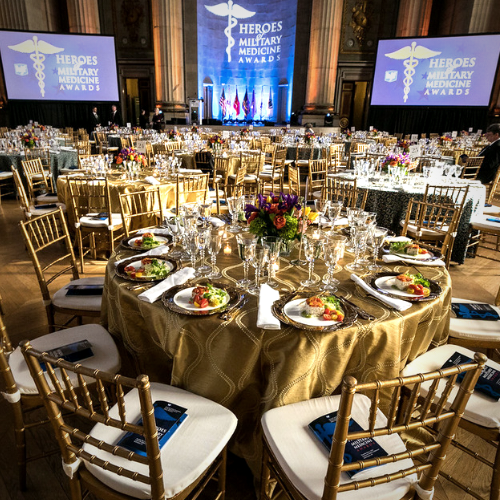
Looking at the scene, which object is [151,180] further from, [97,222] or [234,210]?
[234,210]

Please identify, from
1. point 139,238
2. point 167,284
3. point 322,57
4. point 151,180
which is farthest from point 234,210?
point 322,57

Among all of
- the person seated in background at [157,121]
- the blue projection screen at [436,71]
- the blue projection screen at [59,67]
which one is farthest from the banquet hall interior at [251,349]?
the blue projection screen at [436,71]

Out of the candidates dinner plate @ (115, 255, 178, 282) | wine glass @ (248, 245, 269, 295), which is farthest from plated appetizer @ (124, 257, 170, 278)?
wine glass @ (248, 245, 269, 295)

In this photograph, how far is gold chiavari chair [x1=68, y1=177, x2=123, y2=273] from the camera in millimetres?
3898

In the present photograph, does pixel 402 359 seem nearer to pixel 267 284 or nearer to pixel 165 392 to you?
pixel 267 284

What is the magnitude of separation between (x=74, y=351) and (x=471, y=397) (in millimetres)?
1811

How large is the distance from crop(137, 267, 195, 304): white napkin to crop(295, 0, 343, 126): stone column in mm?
13675

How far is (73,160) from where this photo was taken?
7.50 metres

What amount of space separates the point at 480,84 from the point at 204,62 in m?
11.2

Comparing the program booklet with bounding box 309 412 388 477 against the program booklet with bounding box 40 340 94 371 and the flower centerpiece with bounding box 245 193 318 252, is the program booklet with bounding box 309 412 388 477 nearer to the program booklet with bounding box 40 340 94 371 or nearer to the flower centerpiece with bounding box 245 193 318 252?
the flower centerpiece with bounding box 245 193 318 252

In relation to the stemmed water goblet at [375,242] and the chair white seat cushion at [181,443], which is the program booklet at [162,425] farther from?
the stemmed water goblet at [375,242]

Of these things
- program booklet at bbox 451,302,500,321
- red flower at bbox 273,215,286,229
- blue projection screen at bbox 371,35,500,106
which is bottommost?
program booklet at bbox 451,302,500,321

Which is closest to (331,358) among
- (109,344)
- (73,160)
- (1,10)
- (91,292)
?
(109,344)

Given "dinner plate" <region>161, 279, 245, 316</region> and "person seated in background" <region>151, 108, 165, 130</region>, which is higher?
"person seated in background" <region>151, 108, 165, 130</region>
